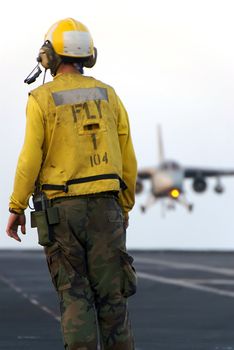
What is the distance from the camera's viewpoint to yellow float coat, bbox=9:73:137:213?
9359 mm

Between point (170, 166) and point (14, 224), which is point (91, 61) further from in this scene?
point (170, 166)

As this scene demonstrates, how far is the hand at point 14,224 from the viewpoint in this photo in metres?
9.40

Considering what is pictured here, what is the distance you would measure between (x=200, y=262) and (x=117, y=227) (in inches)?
995

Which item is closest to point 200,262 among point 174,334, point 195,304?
point 195,304

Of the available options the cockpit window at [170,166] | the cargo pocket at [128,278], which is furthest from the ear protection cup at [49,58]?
the cockpit window at [170,166]

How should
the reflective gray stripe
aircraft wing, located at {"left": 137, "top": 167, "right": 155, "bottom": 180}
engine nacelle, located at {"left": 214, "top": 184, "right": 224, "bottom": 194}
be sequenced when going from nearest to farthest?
1. the reflective gray stripe
2. engine nacelle, located at {"left": 214, "top": 184, "right": 224, "bottom": 194}
3. aircraft wing, located at {"left": 137, "top": 167, "right": 155, "bottom": 180}

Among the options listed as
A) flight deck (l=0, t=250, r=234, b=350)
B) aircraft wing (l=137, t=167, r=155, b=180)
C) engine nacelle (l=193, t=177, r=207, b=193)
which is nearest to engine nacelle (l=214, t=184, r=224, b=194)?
engine nacelle (l=193, t=177, r=207, b=193)

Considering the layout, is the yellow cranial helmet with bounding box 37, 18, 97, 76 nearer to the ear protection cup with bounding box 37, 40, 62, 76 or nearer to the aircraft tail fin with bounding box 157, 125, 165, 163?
the ear protection cup with bounding box 37, 40, 62, 76

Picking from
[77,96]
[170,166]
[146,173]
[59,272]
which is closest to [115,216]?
[59,272]

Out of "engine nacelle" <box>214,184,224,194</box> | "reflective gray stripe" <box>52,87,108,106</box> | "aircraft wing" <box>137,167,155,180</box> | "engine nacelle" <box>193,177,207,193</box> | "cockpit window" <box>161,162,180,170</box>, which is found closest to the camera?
"reflective gray stripe" <box>52,87,108,106</box>

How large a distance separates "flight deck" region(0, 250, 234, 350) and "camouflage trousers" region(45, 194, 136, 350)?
11.7 feet

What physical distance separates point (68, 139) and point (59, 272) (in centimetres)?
83

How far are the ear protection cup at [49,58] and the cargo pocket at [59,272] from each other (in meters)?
1.19

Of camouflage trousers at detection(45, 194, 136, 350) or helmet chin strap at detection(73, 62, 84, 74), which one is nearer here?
camouflage trousers at detection(45, 194, 136, 350)
